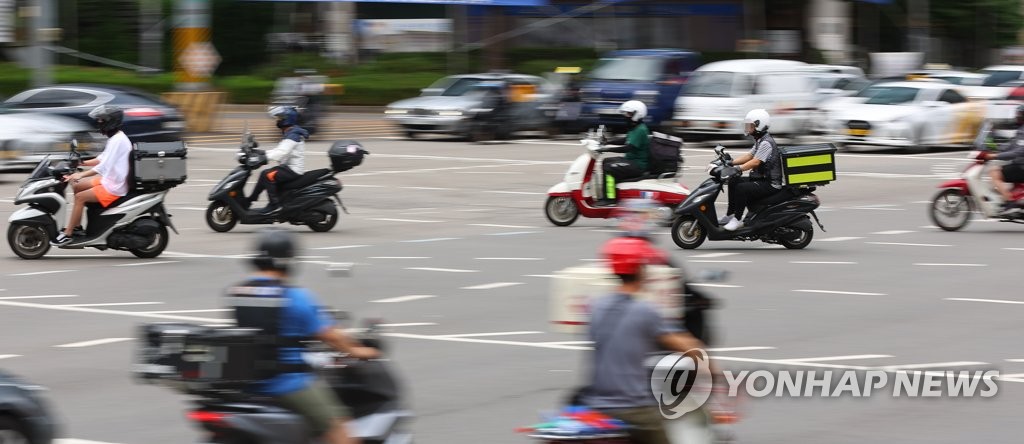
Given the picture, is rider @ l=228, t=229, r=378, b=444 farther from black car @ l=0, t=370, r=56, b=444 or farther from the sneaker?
the sneaker

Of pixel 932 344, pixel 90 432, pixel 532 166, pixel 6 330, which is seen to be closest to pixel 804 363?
pixel 932 344


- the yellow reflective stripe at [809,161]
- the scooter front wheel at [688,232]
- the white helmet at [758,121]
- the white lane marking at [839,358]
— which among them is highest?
the white helmet at [758,121]

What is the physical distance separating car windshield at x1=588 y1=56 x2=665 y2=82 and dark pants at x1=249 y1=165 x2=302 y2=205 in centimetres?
1688

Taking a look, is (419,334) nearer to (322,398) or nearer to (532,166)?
(322,398)

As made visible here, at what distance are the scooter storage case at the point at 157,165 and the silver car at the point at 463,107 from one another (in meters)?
18.0

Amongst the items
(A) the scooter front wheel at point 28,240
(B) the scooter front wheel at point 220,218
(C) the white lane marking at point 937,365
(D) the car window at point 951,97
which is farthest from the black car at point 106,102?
(C) the white lane marking at point 937,365

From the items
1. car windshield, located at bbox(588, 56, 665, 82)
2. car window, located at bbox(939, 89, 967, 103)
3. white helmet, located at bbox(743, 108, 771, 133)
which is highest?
car windshield, located at bbox(588, 56, 665, 82)

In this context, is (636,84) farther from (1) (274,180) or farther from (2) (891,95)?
(1) (274,180)

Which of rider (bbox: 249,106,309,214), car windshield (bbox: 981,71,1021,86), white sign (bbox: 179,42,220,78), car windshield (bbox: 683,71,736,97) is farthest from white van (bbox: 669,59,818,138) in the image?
rider (bbox: 249,106,309,214)

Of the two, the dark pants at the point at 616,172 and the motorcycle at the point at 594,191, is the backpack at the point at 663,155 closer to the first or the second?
the motorcycle at the point at 594,191

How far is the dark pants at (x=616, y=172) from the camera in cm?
1958

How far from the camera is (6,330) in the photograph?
12.2m

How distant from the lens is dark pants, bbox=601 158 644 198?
19.6 m

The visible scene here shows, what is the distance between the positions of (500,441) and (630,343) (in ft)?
7.57
